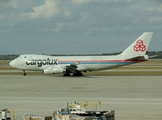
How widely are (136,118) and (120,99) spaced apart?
8.33 meters

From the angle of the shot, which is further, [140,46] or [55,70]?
[140,46]

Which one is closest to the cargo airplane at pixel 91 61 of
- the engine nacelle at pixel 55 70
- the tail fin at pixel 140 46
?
the tail fin at pixel 140 46

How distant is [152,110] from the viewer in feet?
73.3

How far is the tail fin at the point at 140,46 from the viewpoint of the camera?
6000cm

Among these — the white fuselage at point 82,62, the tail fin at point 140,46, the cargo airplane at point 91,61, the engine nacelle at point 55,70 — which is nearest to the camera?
the engine nacelle at point 55,70

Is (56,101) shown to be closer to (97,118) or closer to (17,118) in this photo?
(17,118)

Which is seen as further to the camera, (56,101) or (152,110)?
(56,101)

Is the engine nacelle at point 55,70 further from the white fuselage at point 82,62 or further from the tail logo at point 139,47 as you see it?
the tail logo at point 139,47

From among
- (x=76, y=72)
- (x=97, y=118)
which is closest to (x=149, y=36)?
(x=76, y=72)

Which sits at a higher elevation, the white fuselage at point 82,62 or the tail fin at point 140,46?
the tail fin at point 140,46

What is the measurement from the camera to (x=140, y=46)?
6006 centimetres

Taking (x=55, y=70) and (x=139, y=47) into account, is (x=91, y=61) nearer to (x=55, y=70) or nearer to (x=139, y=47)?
(x=55, y=70)

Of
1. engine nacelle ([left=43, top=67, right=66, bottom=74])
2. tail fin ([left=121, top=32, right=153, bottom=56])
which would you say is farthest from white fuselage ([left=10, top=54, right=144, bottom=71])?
engine nacelle ([left=43, top=67, right=66, bottom=74])

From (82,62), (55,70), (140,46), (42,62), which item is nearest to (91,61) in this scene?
(82,62)
